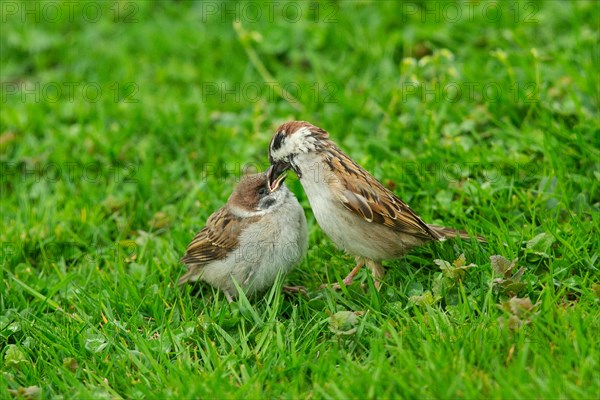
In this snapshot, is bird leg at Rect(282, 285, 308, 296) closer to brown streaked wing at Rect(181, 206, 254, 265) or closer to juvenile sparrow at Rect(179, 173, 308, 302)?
juvenile sparrow at Rect(179, 173, 308, 302)

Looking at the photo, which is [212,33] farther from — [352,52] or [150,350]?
[150,350]

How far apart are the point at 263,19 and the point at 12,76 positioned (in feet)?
10.5

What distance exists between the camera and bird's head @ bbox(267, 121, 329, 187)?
588 centimetres

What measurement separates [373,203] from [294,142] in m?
0.75

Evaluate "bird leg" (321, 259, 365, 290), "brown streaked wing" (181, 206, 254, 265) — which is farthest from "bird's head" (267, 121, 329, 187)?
"bird leg" (321, 259, 365, 290)

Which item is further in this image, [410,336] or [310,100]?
[310,100]

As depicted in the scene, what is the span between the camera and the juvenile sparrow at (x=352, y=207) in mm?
5680

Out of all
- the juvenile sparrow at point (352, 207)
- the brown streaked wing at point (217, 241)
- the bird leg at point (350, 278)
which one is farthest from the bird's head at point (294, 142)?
the bird leg at point (350, 278)

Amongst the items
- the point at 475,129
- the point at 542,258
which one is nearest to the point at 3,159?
the point at 475,129

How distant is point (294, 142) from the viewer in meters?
5.90

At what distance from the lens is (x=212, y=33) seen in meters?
9.98

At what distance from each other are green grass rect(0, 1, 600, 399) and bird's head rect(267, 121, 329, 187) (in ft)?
2.87

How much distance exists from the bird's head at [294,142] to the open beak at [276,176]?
4 cm

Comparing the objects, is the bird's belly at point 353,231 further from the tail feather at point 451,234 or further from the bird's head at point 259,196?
the bird's head at point 259,196
